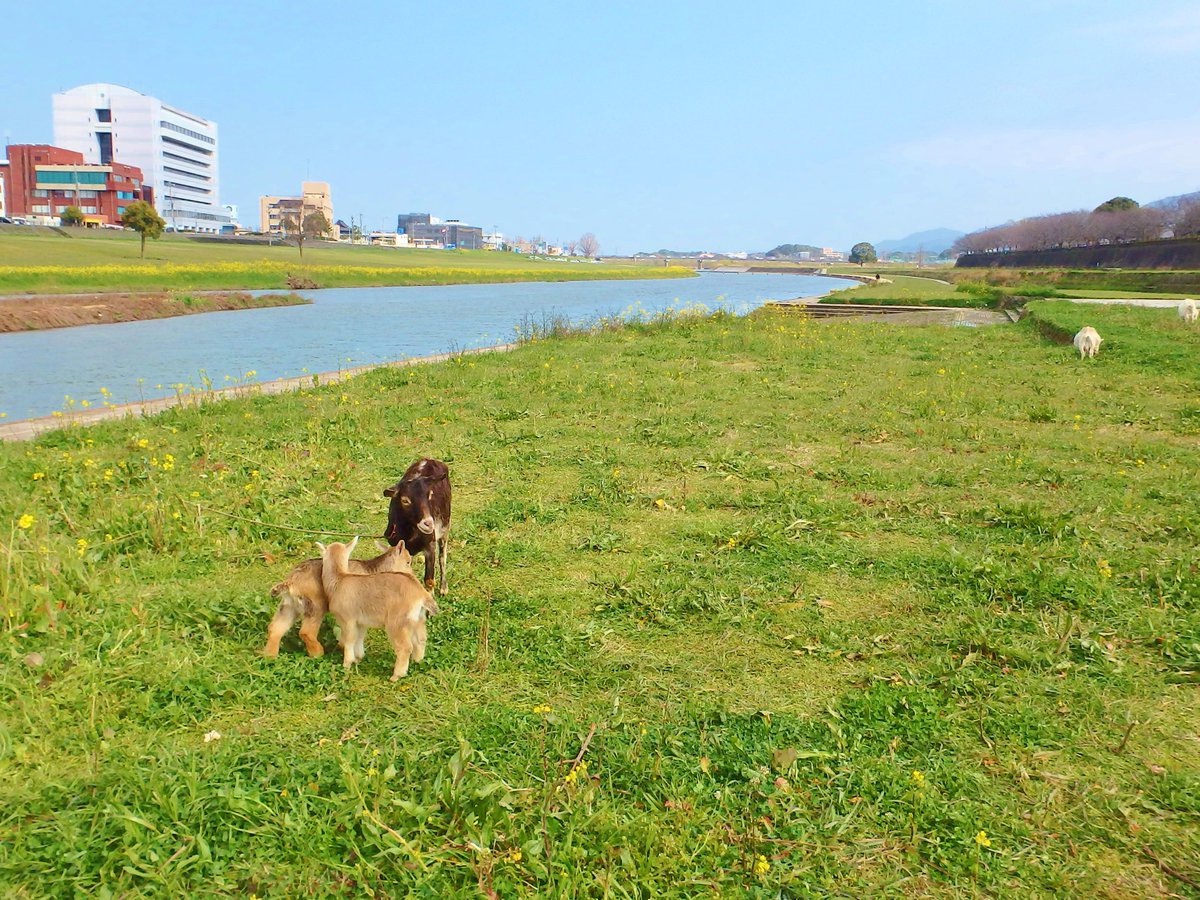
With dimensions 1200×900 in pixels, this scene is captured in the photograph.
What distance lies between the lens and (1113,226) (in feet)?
240

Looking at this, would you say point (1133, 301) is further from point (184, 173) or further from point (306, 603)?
point (184, 173)

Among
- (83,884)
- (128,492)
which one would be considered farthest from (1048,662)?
(128,492)

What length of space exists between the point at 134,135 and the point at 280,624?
130 metres

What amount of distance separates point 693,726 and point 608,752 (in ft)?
1.47

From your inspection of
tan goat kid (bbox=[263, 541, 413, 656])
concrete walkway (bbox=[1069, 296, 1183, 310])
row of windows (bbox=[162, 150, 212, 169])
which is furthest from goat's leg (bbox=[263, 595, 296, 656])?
row of windows (bbox=[162, 150, 212, 169])

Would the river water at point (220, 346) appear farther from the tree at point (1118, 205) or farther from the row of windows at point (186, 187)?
the row of windows at point (186, 187)

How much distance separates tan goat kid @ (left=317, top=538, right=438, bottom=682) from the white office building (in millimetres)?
120446

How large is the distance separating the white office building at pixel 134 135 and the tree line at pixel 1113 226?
10566 cm

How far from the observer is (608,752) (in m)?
3.32

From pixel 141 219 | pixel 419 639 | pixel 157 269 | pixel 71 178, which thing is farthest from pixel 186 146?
pixel 419 639

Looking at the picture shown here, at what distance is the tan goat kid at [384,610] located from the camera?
155 inches

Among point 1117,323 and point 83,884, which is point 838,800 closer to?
point 83,884

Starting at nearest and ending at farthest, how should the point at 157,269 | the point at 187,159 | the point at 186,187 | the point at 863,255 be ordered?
the point at 157,269, the point at 187,159, the point at 186,187, the point at 863,255

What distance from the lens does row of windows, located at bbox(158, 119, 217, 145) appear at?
11131cm
